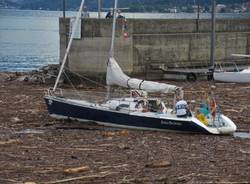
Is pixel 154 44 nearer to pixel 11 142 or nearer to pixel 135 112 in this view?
pixel 135 112

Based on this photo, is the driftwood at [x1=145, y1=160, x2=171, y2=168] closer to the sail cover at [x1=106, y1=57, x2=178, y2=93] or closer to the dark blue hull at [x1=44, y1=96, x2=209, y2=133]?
the dark blue hull at [x1=44, y1=96, x2=209, y2=133]

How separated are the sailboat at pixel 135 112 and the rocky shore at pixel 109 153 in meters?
0.31

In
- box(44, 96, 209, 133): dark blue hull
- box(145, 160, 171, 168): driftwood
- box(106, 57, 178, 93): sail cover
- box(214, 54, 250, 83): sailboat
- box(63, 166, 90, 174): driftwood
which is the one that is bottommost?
box(214, 54, 250, 83): sailboat

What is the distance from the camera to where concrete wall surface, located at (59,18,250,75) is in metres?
42.0

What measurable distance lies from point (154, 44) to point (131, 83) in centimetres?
1923

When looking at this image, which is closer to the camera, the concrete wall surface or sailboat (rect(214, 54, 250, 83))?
the concrete wall surface

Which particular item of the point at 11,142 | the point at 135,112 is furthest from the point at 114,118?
the point at 11,142

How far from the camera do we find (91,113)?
86.0 ft

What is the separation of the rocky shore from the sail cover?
7.20 ft

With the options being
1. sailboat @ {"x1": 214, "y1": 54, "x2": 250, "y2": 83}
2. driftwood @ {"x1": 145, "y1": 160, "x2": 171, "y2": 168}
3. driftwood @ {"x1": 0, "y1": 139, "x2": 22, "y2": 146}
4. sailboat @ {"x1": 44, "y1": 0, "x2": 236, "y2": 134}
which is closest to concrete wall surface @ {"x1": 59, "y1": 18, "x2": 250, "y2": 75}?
sailboat @ {"x1": 214, "y1": 54, "x2": 250, "y2": 83}

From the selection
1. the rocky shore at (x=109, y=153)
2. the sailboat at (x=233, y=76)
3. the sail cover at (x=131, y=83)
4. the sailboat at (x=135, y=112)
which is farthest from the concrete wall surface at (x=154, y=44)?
the sailboat at (x=135, y=112)

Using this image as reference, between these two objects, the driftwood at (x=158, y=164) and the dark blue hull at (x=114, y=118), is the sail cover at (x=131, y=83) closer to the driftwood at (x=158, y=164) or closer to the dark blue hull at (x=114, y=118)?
the dark blue hull at (x=114, y=118)

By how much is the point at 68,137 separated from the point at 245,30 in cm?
3245

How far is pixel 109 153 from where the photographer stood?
2003 centimetres
